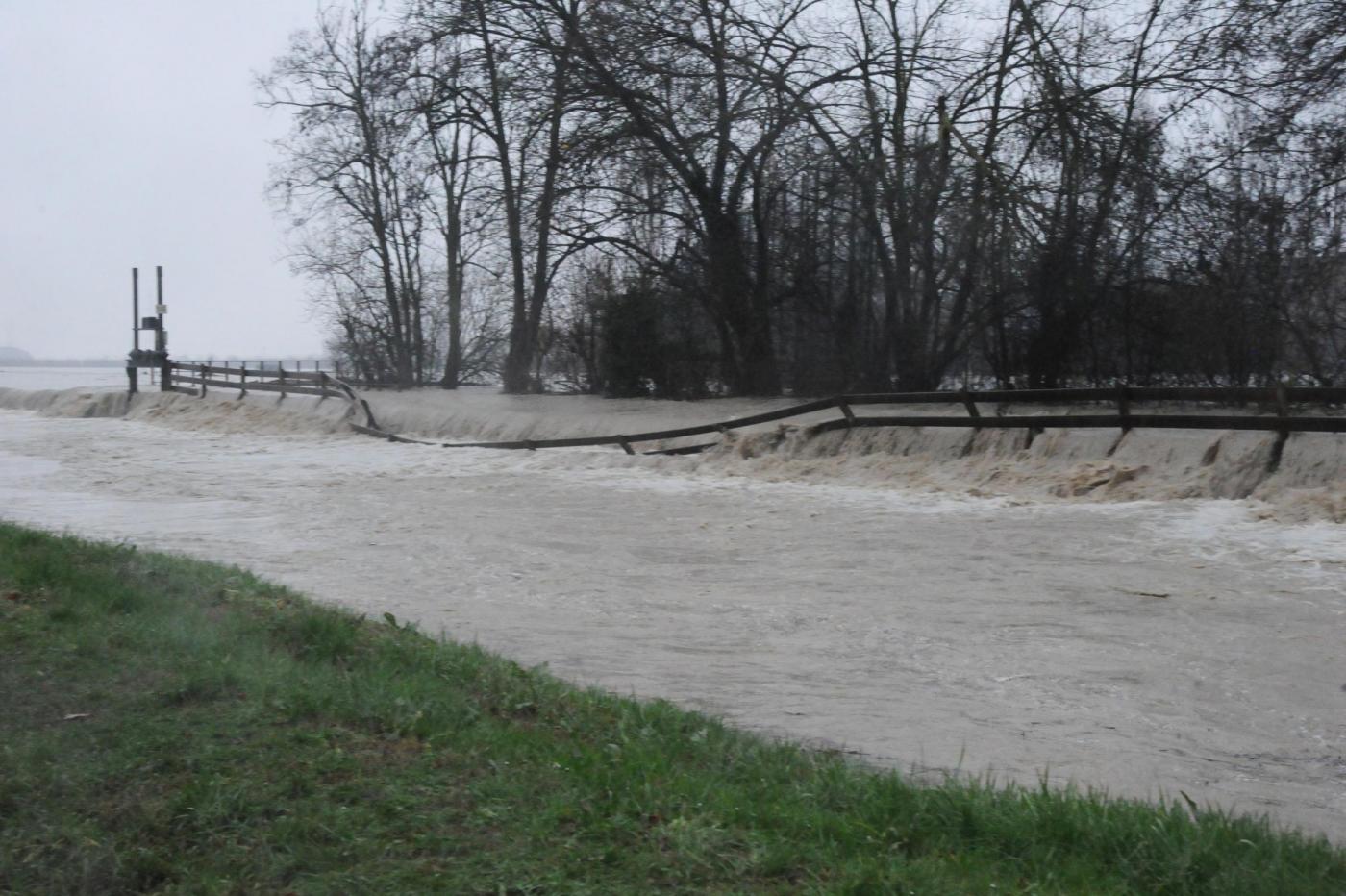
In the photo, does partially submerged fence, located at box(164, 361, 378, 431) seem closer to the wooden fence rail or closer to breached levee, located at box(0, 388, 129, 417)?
breached levee, located at box(0, 388, 129, 417)

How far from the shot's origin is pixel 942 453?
68.9 feet

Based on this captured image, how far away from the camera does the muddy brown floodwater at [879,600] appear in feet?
23.4

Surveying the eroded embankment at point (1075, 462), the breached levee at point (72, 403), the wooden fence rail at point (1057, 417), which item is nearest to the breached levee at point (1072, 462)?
the eroded embankment at point (1075, 462)

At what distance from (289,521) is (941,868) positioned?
13.8 metres

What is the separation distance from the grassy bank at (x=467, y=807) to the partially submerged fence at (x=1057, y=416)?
43.8ft

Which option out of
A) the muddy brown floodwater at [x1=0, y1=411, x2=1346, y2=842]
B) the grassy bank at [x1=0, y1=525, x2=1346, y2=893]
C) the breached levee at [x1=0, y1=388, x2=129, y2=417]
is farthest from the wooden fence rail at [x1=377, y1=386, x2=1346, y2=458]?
the breached levee at [x1=0, y1=388, x2=129, y2=417]

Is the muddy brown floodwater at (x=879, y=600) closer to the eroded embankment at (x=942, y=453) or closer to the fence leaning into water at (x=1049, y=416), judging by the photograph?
the eroded embankment at (x=942, y=453)

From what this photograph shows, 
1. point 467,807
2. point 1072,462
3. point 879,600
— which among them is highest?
point 1072,462

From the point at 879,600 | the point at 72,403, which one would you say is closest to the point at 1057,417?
the point at 879,600

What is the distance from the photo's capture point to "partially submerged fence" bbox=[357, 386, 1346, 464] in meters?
17.0

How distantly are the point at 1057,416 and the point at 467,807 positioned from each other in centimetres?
1652

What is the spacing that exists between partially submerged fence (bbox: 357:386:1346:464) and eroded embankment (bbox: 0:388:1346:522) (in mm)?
156

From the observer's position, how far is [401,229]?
4806cm

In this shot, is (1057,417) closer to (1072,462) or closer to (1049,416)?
(1049,416)
